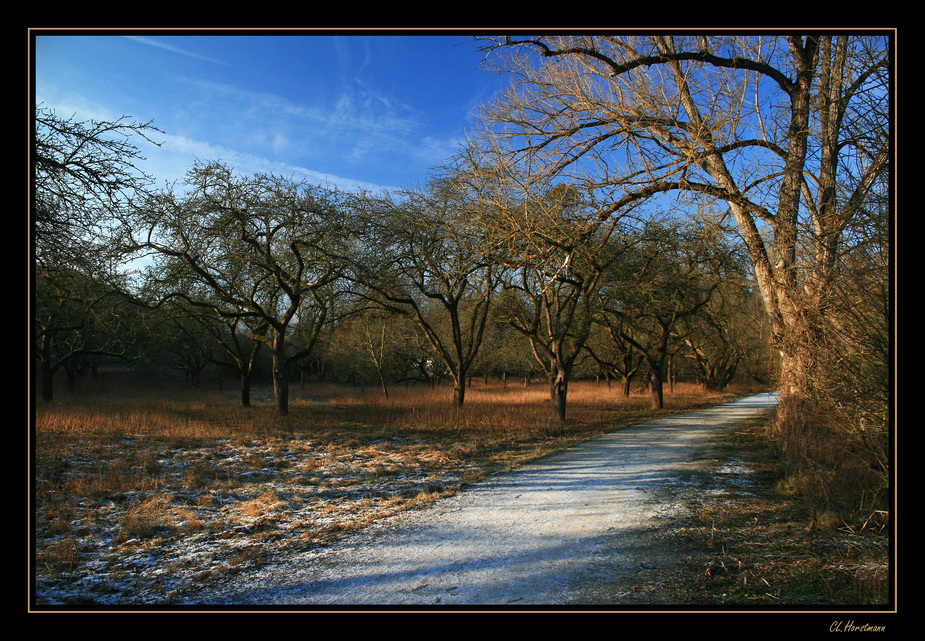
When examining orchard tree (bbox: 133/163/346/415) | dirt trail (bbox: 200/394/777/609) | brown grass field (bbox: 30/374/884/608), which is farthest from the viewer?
orchard tree (bbox: 133/163/346/415)

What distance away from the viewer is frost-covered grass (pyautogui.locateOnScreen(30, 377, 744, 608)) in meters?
4.37

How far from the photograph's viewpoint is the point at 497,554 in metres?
4.42

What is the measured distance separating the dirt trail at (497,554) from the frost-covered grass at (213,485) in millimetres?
530

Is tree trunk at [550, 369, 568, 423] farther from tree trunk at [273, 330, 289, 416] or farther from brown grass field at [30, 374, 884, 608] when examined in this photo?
tree trunk at [273, 330, 289, 416]

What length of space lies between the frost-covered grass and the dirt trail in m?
0.53

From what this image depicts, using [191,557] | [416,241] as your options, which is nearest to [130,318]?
[416,241]

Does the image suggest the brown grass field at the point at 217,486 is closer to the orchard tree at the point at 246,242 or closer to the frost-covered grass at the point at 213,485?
the frost-covered grass at the point at 213,485

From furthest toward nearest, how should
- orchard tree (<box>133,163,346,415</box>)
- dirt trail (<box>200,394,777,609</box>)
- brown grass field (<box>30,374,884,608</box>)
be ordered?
orchard tree (<box>133,163,346,415</box>) → brown grass field (<box>30,374,884,608</box>) → dirt trail (<box>200,394,777,609</box>)

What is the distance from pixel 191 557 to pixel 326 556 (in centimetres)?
131

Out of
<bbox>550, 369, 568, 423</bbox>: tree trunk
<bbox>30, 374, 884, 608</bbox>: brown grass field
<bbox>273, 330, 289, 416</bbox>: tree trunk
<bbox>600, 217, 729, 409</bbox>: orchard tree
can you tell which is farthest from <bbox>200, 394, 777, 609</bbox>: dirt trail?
<bbox>273, 330, 289, 416</bbox>: tree trunk

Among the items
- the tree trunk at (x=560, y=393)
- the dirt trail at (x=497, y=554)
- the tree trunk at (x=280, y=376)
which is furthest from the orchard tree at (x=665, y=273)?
the tree trunk at (x=280, y=376)

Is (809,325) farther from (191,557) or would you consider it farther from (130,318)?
(130,318)

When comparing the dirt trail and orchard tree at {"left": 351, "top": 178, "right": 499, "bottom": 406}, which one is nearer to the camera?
the dirt trail

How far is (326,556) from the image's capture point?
178 inches
